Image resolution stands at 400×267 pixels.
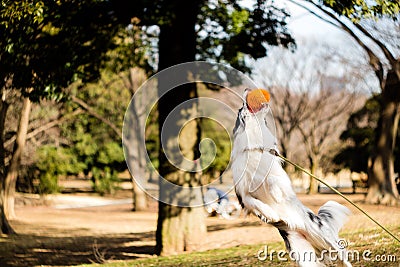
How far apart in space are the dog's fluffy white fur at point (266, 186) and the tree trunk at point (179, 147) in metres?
7.75

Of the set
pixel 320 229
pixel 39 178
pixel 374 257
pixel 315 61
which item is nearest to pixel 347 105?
pixel 315 61

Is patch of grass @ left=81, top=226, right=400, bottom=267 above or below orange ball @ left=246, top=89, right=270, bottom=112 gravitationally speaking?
below

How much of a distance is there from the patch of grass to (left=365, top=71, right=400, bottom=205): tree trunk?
11457 millimetres

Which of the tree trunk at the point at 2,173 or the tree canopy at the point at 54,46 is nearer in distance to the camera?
the tree canopy at the point at 54,46

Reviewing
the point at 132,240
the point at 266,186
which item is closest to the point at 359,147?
the point at 132,240

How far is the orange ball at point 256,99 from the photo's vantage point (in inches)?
236

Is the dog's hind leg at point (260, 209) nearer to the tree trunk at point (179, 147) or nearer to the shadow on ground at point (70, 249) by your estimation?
the tree trunk at point (179, 147)

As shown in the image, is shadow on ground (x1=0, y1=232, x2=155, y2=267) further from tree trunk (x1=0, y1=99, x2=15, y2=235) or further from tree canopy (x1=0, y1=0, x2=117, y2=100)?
tree canopy (x1=0, y1=0, x2=117, y2=100)

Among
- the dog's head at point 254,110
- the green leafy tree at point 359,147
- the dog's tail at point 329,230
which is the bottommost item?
the dog's tail at point 329,230

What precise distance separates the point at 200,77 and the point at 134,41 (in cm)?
427

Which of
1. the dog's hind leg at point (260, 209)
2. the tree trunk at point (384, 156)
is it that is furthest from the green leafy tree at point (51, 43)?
the tree trunk at point (384, 156)

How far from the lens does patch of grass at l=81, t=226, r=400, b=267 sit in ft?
28.5

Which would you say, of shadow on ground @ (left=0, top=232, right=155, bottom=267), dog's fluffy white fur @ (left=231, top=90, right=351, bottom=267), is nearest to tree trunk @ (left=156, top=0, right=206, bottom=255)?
shadow on ground @ (left=0, top=232, right=155, bottom=267)

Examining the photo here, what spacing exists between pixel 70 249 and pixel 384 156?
1252 cm
